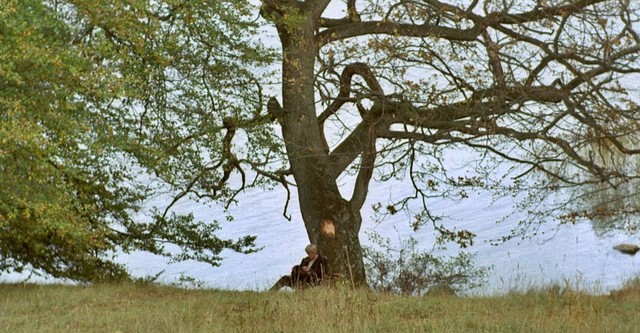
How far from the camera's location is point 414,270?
18.0 m

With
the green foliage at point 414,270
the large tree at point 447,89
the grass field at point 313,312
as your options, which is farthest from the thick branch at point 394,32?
the green foliage at point 414,270

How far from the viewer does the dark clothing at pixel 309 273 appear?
485 inches

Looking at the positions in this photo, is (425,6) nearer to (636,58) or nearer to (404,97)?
(404,97)

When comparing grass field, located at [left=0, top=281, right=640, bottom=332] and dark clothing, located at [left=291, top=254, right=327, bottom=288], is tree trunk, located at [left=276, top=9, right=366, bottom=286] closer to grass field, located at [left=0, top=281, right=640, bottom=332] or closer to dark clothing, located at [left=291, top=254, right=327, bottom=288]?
dark clothing, located at [left=291, top=254, right=327, bottom=288]

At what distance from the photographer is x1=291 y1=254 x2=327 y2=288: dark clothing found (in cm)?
1231

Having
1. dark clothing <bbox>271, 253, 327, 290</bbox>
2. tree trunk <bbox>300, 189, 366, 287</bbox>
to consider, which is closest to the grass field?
dark clothing <bbox>271, 253, 327, 290</bbox>

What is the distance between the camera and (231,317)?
9.73 meters

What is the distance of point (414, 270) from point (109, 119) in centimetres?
717

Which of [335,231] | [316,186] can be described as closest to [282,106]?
[316,186]

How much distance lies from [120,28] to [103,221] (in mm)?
4938

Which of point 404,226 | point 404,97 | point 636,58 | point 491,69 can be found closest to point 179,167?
point 404,97

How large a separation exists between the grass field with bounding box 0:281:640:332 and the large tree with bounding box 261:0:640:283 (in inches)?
91.3

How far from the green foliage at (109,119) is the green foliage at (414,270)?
3.34 metres

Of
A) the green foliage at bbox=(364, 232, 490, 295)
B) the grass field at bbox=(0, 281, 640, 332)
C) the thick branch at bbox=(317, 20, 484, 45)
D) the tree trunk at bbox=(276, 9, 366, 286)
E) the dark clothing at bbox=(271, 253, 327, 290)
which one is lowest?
the grass field at bbox=(0, 281, 640, 332)
